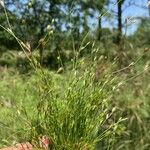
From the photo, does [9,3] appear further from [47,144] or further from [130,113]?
[47,144]

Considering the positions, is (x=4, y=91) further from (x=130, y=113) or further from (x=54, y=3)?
(x=54, y=3)

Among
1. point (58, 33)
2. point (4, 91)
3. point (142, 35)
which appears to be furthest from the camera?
point (58, 33)

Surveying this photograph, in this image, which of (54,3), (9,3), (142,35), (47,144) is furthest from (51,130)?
(54,3)

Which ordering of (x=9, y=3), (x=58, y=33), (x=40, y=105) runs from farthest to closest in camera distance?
1. (x=58, y=33)
2. (x=9, y=3)
3. (x=40, y=105)

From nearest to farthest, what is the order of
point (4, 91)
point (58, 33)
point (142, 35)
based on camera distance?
point (4, 91) < point (142, 35) < point (58, 33)

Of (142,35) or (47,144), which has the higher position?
(142,35)

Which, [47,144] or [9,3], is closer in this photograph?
[47,144]

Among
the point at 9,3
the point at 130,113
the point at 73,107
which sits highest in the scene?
the point at 9,3

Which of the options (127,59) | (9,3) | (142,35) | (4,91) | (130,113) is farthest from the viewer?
(9,3)

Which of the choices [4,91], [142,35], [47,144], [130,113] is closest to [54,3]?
[142,35]
